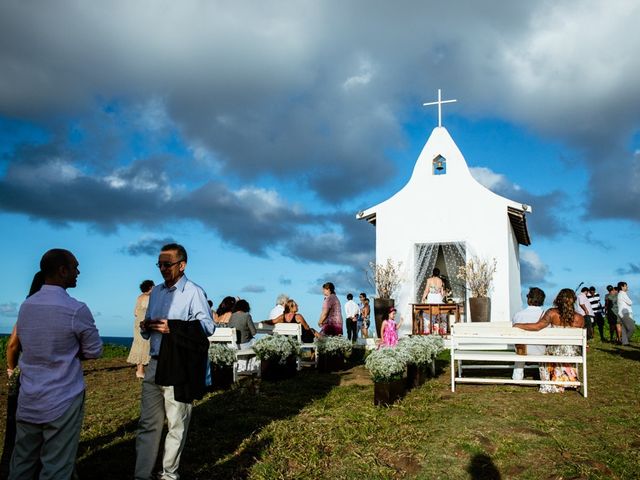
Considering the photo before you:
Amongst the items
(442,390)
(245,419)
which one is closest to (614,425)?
(442,390)

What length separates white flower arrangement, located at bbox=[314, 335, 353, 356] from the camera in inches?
436

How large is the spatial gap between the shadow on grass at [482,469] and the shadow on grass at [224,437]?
6.45 ft

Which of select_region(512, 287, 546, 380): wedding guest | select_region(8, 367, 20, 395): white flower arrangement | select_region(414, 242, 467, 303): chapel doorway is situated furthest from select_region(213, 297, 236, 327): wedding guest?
select_region(414, 242, 467, 303): chapel doorway

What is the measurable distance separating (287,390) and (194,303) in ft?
15.6

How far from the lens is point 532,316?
368 inches

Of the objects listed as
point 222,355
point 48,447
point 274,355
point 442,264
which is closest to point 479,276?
point 442,264

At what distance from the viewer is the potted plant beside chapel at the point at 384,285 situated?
53.7 ft

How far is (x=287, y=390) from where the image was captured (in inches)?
350

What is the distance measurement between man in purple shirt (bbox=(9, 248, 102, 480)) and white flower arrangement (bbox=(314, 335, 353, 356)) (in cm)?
761

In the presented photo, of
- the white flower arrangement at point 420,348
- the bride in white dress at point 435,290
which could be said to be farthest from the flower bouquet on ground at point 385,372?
the bride in white dress at point 435,290

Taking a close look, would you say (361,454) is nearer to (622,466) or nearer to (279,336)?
(622,466)

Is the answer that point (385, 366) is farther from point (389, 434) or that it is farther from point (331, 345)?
point (331, 345)

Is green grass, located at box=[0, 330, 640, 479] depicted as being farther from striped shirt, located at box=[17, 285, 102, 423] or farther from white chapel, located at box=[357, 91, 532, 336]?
white chapel, located at box=[357, 91, 532, 336]

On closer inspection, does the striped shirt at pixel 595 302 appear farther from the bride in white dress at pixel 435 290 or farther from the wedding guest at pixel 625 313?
the bride in white dress at pixel 435 290
